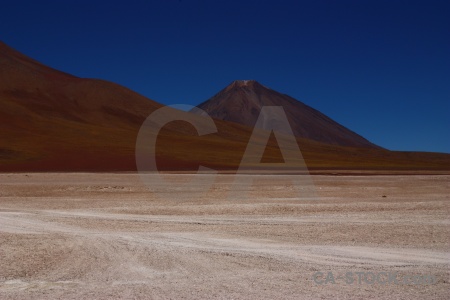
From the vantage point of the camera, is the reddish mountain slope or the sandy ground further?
the reddish mountain slope

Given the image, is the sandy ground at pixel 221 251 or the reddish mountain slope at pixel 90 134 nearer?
the sandy ground at pixel 221 251

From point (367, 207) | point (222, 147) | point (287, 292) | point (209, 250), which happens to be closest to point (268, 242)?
point (209, 250)

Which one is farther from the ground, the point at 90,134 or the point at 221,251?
the point at 90,134

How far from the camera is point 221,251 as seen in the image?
1129cm

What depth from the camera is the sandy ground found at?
8.00m

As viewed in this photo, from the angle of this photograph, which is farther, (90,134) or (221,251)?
(90,134)

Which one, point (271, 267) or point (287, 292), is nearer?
point (287, 292)

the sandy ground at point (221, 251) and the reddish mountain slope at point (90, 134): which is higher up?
the reddish mountain slope at point (90, 134)

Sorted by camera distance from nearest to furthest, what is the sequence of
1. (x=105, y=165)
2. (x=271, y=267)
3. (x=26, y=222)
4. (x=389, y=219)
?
(x=271, y=267), (x=26, y=222), (x=389, y=219), (x=105, y=165)

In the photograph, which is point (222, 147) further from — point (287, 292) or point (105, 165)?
point (287, 292)

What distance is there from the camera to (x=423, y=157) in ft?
634

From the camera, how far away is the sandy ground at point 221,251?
26.2 feet

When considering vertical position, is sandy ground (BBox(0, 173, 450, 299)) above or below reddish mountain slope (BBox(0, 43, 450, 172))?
below

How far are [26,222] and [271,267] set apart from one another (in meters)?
9.73
